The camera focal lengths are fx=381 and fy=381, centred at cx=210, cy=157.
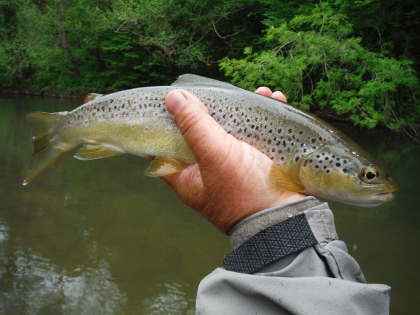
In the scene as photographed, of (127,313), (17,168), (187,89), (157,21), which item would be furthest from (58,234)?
(157,21)

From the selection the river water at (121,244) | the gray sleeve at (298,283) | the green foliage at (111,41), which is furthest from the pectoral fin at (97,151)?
the green foliage at (111,41)

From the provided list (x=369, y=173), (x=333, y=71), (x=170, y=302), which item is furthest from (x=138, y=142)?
(x=333, y=71)

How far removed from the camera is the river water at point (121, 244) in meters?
5.09

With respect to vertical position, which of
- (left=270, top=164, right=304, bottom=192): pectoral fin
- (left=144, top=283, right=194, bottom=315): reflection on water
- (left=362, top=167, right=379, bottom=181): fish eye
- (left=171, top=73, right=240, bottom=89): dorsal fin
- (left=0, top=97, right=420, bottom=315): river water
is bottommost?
(left=0, top=97, right=420, bottom=315): river water

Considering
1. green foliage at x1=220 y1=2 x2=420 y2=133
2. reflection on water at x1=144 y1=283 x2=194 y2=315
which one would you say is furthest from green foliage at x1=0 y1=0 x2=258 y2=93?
reflection on water at x1=144 y1=283 x2=194 y2=315

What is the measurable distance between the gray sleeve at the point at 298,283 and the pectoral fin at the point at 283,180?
0.22m

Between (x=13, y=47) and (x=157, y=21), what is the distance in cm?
1801

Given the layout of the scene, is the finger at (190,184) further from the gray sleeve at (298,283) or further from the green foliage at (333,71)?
the green foliage at (333,71)

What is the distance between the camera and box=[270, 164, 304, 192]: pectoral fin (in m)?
1.96

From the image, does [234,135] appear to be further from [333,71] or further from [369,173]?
[333,71]

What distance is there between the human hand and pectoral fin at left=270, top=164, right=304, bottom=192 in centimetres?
3

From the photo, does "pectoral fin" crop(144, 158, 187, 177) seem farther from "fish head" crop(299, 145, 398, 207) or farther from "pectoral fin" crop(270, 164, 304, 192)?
"fish head" crop(299, 145, 398, 207)

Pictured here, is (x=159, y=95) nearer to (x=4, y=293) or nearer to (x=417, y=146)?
(x=4, y=293)

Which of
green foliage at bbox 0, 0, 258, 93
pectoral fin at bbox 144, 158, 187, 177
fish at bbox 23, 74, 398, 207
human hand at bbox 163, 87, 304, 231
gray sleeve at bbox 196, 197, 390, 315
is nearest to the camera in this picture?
gray sleeve at bbox 196, 197, 390, 315
